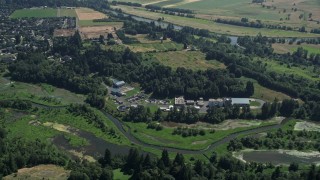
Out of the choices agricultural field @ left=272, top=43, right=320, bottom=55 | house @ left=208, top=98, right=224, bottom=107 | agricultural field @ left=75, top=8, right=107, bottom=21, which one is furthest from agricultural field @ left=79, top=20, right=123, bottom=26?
house @ left=208, top=98, right=224, bottom=107

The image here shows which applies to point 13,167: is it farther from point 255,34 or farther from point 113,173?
point 255,34

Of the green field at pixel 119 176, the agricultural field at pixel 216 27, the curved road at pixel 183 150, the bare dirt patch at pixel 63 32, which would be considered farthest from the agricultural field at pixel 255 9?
the green field at pixel 119 176

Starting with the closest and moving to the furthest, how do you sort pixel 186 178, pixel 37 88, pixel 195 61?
pixel 186 178
pixel 37 88
pixel 195 61

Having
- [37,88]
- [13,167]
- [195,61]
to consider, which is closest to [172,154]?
[13,167]

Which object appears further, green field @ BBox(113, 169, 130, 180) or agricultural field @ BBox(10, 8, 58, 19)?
agricultural field @ BBox(10, 8, 58, 19)

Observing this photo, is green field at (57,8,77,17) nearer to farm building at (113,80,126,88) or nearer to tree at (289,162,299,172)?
farm building at (113,80,126,88)
